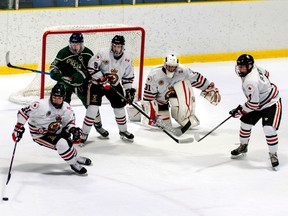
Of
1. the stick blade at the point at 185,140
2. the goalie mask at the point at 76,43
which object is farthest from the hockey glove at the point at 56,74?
the stick blade at the point at 185,140

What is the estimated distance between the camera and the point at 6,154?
6441 mm

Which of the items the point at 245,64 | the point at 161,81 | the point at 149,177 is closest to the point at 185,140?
the point at 161,81

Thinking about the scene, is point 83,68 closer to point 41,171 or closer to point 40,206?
point 41,171

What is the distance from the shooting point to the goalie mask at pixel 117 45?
672 centimetres

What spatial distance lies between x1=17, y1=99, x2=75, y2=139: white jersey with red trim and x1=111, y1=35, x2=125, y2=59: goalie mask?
985 millimetres

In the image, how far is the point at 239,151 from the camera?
21.3 feet

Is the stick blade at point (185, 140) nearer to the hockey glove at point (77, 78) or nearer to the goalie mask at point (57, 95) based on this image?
the hockey glove at point (77, 78)

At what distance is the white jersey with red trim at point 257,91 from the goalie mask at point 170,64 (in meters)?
A: 0.93

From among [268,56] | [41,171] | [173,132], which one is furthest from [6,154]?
[268,56]

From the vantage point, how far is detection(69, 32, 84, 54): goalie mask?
6.84 meters

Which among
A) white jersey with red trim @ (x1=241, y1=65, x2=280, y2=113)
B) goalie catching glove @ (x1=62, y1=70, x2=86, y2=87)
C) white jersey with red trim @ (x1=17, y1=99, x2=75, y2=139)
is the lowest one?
white jersey with red trim @ (x1=17, y1=99, x2=75, y2=139)

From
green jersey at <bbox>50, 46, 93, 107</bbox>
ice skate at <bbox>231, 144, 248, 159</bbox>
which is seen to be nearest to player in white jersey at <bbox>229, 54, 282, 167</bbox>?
ice skate at <bbox>231, 144, 248, 159</bbox>

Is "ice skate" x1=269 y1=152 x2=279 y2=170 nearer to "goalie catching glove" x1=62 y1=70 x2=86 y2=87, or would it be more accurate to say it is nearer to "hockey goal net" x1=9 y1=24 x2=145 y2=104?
"goalie catching glove" x1=62 y1=70 x2=86 y2=87

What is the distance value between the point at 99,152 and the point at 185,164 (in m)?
0.73
